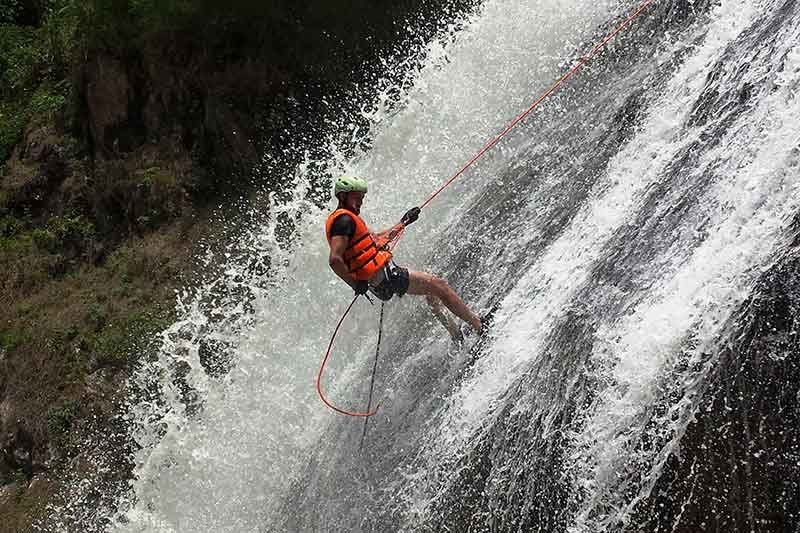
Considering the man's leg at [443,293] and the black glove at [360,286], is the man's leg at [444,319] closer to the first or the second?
the man's leg at [443,293]

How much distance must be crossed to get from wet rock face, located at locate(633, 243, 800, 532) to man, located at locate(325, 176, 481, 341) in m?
2.28

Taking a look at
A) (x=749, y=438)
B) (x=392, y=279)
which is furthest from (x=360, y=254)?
(x=749, y=438)

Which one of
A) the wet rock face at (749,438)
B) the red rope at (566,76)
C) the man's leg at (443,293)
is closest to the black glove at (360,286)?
the man's leg at (443,293)

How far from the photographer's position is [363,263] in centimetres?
639

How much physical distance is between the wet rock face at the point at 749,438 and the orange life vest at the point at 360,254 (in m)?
2.79

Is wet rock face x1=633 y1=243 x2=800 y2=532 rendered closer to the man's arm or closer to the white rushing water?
the white rushing water

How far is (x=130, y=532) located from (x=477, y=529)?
4.65m

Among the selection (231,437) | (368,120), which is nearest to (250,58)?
(368,120)

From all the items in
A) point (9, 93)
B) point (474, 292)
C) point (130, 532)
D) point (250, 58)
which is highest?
point (9, 93)

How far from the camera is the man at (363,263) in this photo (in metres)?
6.29

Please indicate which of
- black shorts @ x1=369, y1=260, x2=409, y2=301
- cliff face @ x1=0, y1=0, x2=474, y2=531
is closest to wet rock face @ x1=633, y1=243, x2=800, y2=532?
black shorts @ x1=369, y1=260, x2=409, y2=301

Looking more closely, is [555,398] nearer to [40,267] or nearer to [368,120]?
[368,120]

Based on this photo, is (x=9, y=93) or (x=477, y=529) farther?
(x=9, y=93)

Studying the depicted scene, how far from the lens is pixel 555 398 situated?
5.24 meters
